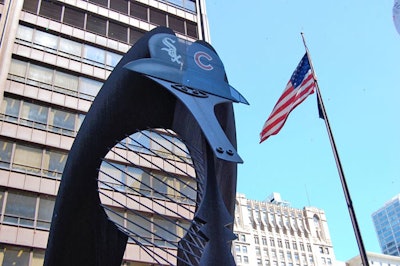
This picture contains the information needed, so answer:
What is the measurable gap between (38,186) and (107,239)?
12.5m

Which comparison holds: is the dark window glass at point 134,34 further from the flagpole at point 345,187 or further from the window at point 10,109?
the flagpole at point 345,187

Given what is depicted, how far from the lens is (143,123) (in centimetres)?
1616

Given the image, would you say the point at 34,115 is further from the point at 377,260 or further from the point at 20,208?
the point at 377,260

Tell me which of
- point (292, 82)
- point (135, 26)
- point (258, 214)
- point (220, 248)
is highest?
point (258, 214)

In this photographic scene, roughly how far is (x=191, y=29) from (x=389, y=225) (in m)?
156

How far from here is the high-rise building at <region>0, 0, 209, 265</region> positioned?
89.2 ft

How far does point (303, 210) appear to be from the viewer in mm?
120562

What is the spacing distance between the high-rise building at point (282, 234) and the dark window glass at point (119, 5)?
7238 centimetres

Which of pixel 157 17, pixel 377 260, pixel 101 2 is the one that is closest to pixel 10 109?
pixel 101 2

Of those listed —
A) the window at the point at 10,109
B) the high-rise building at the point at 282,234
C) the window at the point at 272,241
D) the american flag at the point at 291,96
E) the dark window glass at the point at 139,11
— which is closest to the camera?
the american flag at the point at 291,96

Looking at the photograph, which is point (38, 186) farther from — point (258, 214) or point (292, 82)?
point (258, 214)

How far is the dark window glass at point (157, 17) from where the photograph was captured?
134 ft

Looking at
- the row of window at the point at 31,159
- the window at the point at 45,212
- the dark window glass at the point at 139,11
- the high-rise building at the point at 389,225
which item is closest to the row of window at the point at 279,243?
the high-rise building at the point at 389,225

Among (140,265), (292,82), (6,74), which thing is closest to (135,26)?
(6,74)
